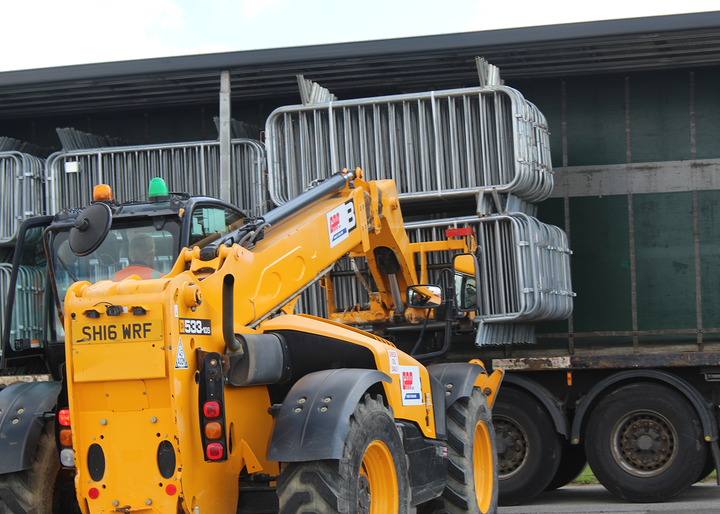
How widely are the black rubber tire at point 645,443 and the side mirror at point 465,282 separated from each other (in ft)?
6.96

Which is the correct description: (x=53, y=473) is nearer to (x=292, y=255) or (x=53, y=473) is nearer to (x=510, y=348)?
(x=292, y=255)

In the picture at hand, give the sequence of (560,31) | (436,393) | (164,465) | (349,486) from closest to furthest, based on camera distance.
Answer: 1. (164,465)
2. (349,486)
3. (436,393)
4. (560,31)

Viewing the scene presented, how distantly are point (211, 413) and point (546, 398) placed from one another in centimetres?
568

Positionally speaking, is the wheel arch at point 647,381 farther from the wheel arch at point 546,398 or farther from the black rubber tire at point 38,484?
the black rubber tire at point 38,484

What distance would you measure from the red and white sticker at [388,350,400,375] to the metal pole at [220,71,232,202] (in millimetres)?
5173

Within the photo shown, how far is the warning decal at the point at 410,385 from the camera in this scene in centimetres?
570

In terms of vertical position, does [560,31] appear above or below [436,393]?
above

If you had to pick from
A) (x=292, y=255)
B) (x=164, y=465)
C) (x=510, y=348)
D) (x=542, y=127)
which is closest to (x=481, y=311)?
(x=510, y=348)

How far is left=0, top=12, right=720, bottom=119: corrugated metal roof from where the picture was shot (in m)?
10.1

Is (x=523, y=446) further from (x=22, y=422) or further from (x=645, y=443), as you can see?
(x=22, y=422)

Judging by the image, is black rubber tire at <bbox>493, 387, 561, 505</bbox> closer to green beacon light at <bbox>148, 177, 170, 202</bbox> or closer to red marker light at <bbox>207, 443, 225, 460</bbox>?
green beacon light at <bbox>148, 177, 170, 202</bbox>

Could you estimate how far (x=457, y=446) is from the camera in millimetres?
6492

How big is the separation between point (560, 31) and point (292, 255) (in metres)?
6.35

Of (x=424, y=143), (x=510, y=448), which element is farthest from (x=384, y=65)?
(x=510, y=448)
